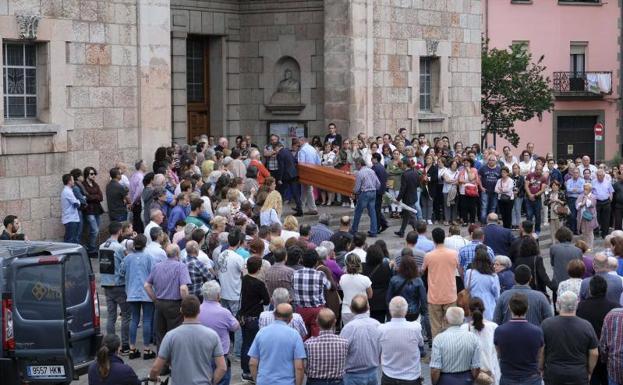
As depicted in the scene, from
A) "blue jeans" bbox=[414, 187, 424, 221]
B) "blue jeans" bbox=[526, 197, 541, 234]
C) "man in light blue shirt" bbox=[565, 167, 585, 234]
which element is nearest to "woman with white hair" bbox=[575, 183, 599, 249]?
"man in light blue shirt" bbox=[565, 167, 585, 234]

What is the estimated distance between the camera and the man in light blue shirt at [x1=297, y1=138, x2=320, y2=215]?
2617 cm

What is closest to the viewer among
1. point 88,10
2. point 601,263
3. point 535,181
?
point 601,263

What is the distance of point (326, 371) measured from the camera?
12.6 m

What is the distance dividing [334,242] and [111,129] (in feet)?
24.3

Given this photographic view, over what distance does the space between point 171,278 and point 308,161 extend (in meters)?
11.0

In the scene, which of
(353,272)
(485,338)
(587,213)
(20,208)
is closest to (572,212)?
(587,213)

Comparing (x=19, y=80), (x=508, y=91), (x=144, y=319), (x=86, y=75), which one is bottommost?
(x=144, y=319)

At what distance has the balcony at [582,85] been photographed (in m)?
53.8

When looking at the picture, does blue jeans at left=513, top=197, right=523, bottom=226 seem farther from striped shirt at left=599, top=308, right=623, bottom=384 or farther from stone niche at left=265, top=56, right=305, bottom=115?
striped shirt at left=599, top=308, right=623, bottom=384

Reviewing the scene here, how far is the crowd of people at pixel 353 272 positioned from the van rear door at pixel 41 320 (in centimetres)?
164

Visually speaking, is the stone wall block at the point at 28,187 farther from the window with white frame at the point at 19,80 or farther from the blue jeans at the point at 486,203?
the blue jeans at the point at 486,203

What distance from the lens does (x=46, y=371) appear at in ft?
46.6

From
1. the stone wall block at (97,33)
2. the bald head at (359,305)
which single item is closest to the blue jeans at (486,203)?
the stone wall block at (97,33)

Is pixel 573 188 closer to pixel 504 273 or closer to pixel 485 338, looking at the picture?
pixel 504 273
